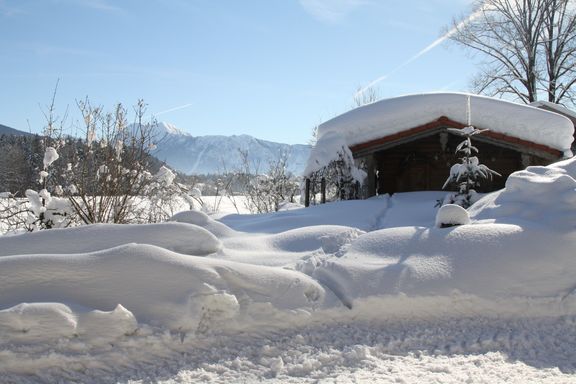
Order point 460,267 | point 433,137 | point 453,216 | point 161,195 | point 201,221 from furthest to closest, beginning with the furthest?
1. point 433,137
2. point 161,195
3. point 201,221
4. point 453,216
5. point 460,267

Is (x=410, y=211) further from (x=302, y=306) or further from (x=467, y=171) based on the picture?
(x=302, y=306)

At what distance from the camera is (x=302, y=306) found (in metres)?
4.43

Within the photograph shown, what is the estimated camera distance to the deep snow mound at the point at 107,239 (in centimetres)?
522

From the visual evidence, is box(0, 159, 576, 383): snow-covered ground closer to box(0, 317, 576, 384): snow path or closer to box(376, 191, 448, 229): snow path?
box(0, 317, 576, 384): snow path

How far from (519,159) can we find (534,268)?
791 cm

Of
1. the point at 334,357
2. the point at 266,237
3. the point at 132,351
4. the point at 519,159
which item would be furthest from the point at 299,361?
the point at 519,159

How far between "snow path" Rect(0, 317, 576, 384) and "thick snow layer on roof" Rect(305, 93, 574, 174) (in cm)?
680

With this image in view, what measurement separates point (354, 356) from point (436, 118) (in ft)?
27.5

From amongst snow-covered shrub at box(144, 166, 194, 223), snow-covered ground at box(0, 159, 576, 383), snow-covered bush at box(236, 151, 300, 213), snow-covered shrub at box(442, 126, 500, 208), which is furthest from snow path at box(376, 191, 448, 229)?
snow-covered bush at box(236, 151, 300, 213)

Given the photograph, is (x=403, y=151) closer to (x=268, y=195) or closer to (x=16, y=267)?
(x=268, y=195)

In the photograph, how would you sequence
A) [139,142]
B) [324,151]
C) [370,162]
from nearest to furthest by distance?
[139,142], [324,151], [370,162]

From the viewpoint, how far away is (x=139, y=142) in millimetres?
9852

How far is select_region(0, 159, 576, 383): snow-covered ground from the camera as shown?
11.7 feet

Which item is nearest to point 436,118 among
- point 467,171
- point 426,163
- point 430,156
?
point 430,156
